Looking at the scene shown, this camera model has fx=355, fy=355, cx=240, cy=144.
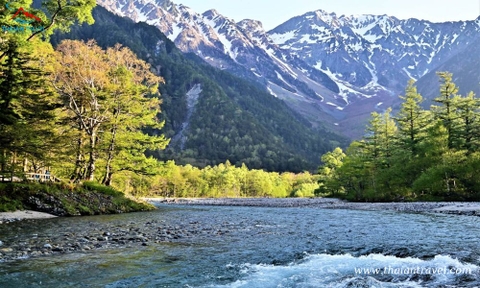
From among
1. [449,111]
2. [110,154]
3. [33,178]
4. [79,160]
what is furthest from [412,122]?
[33,178]

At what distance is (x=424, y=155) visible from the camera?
51.9m

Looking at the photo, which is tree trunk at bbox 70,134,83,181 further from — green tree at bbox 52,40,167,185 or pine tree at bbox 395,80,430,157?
pine tree at bbox 395,80,430,157

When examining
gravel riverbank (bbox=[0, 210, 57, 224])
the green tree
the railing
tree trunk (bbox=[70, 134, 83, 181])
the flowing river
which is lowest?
the flowing river

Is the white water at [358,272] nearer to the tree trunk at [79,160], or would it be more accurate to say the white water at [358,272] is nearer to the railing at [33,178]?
the railing at [33,178]

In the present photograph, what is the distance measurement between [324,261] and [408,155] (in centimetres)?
4882

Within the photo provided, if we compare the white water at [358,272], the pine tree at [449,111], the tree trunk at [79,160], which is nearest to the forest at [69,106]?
the tree trunk at [79,160]

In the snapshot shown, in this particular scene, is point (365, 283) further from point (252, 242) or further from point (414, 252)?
point (252, 242)

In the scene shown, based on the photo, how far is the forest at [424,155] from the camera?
45.4m

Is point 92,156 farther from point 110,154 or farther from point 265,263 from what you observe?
point 265,263

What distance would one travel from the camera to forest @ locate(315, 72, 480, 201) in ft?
149

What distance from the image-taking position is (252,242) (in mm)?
14680

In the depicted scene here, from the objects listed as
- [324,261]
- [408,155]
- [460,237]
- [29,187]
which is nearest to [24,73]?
[29,187]

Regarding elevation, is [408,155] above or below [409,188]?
above

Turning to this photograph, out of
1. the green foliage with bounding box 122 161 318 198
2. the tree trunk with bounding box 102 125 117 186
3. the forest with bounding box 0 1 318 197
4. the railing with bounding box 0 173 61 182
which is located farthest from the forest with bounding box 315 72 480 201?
the green foliage with bounding box 122 161 318 198
